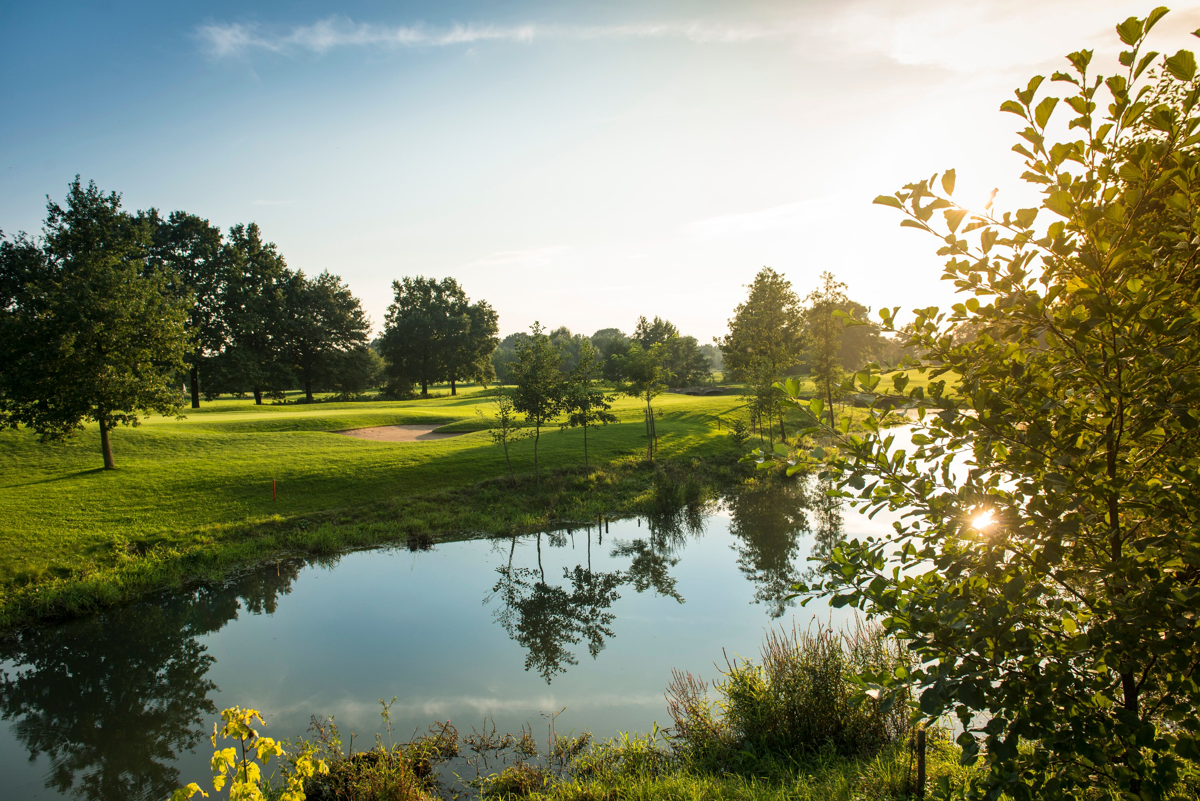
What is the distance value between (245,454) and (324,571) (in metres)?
9.77

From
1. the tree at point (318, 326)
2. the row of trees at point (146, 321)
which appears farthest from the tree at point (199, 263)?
the tree at point (318, 326)

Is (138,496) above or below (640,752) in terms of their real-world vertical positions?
above

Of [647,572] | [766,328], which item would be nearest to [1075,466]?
[647,572]

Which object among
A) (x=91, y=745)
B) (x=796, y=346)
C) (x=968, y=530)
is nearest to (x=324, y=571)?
(x=91, y=745)

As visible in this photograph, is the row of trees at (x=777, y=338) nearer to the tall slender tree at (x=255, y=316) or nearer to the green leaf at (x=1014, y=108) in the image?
the green leaf at (x=1014, y=108)

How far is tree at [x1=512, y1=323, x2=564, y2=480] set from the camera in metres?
19.2

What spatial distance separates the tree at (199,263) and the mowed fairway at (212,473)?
18081mm

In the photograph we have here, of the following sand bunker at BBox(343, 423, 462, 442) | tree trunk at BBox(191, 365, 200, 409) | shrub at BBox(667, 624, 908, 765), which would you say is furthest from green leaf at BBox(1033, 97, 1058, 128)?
tree trunk at BBox(191, 365, 200, 409)

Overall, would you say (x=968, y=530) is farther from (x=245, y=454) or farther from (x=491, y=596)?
(x=245, y=454)

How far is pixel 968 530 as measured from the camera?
80.8 inches

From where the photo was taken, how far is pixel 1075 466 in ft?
7.07

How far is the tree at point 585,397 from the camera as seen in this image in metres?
19.5

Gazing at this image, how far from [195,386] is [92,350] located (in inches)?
1021

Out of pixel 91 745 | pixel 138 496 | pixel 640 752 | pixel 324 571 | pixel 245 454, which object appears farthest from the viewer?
pixel 245 454
